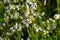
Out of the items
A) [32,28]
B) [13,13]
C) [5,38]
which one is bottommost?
[5,38]

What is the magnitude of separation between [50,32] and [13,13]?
44cm

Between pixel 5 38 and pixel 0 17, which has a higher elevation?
pixel 0 17

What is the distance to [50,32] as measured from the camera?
1900 mm

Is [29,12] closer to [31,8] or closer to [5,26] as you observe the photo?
[31,8]

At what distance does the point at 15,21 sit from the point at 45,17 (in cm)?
33

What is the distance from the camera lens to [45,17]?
1992 mm

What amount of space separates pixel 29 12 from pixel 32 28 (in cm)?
16

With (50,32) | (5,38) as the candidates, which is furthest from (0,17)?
(50,32)

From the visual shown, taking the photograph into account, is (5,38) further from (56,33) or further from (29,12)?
(56,33)

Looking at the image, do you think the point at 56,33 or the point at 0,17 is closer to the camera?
the point at 56,33

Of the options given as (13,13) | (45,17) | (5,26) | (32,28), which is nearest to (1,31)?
(5,26)

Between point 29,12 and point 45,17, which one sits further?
point 45,17

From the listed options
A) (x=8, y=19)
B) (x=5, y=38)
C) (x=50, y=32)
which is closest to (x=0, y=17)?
(x=8, y=19)

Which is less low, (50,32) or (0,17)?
(0,17)
